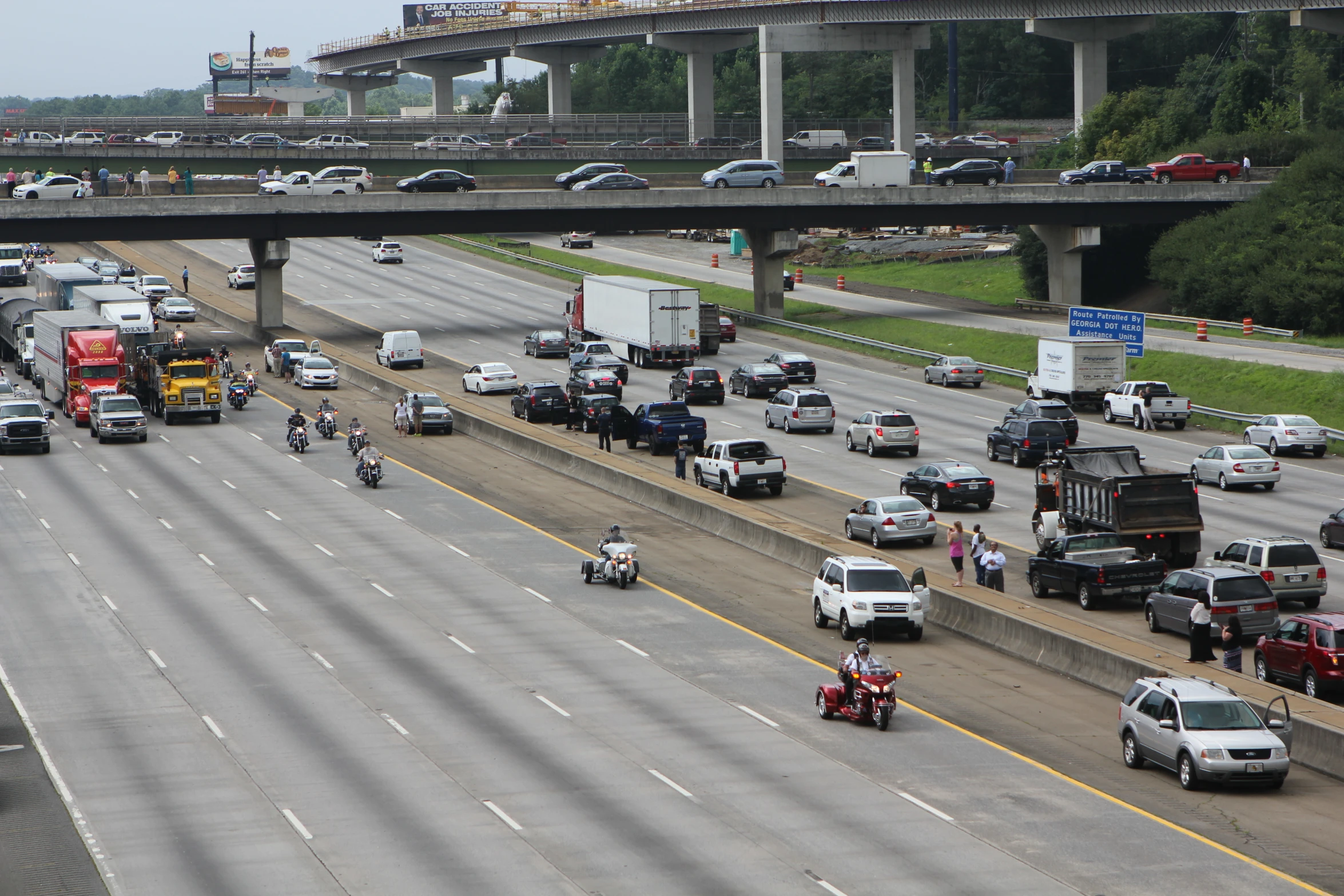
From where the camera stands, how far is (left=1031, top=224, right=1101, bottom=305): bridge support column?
3615 inches

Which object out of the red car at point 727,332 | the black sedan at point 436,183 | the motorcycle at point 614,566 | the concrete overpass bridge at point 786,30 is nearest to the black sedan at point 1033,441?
the motorcycle at point 614,566

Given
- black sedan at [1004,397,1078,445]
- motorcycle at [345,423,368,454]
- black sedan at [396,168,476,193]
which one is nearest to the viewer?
motorcycle at [345,423,368,454]

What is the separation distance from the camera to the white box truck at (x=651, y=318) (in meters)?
74.5

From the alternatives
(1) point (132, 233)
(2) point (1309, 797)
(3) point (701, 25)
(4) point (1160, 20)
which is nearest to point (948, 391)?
(1) point (132, 233)

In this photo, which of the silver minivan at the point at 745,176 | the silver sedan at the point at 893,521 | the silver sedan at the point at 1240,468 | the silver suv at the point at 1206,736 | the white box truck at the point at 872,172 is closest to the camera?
the silver suv at the point at 1206,736

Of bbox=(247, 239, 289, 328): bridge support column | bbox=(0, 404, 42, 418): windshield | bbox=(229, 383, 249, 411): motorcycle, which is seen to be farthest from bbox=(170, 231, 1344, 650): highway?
bbox=(0, 404, 42, 418): windshield

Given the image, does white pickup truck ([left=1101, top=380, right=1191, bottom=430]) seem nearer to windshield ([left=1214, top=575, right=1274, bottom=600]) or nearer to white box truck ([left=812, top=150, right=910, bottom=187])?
white box truck ([left=812, top=150, right=910, bottom=187])

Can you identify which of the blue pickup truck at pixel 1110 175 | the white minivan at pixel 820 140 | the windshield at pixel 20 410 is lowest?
the windshield at pixel 20 410

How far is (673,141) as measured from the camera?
439 ft

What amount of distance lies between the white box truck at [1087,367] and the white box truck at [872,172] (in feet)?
89.3

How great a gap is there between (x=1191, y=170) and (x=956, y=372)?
2779 centimetres

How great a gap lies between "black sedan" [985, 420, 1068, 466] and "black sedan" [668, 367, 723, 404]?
14703 mm

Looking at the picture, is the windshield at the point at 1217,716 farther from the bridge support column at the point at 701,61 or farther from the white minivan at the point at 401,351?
the bridge support column at the point at 701,61

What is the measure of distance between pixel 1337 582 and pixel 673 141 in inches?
3923
